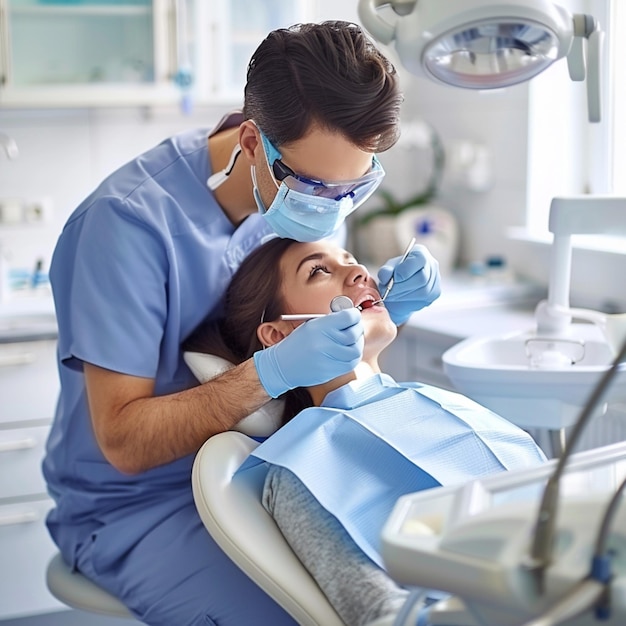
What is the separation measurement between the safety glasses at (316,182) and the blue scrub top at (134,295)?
208 millimetres

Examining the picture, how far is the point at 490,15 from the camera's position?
4.09 ft

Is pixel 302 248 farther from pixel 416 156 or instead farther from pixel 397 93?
pixel 416 156

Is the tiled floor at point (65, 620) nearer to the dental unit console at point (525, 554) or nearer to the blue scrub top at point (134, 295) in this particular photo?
the blue scrub top at point (134, 295)

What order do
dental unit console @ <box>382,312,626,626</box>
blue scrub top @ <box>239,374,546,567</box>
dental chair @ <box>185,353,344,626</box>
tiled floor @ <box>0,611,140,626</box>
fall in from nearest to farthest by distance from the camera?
dental unit console @ <box>382,312,626,626</box> < dental chair @ <box>185,353,344,626</box> < blue scrub top @ <box>239,374,546,567</box> < tiled floor @ <box>0,611,140,626</box>

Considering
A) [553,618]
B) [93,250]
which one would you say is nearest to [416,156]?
[93,250]

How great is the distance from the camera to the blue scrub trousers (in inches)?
56.5

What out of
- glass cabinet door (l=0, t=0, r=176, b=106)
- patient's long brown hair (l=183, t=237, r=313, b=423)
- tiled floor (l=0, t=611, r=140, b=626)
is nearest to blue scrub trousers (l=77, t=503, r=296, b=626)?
patient's long brown hair (l=183, t=237, r=313, b=423)

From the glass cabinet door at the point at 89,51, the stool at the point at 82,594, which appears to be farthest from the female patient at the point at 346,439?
the glass cabinet door at the point at 89,51

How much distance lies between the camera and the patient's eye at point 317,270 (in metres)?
1.69

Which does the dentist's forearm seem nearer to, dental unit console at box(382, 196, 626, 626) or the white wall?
dental unit console at box(382, 196, 626, 626)

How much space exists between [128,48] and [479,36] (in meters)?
1.82

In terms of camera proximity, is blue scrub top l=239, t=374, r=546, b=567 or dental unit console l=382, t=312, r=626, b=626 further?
blue scrub top l=239, t=374, r=546, b=567

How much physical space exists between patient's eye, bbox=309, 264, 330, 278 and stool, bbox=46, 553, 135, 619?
0.64 m

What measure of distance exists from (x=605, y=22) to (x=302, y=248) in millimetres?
1414
